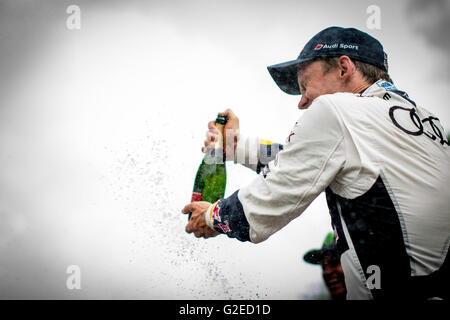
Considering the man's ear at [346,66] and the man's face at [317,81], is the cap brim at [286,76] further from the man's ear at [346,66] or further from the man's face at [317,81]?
the man's ear at [346,66]

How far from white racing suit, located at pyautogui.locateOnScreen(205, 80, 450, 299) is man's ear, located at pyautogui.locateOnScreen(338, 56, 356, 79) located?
1.38 ft

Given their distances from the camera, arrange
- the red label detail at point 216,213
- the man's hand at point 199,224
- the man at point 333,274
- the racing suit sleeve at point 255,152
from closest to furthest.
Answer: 1. the red label detail at point 216,213
2. the man's hand at point 199,224
3. the racing suit sleeve at point 255,152
4. the man at point 333,274

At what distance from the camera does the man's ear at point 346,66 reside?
1.94 metres

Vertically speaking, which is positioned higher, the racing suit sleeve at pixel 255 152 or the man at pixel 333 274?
the racing suit sleeve at pixel 255 152

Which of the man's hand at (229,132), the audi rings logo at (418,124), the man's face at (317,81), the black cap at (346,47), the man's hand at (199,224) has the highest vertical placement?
the black cap at (346,47)

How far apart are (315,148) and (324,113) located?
0.54ft

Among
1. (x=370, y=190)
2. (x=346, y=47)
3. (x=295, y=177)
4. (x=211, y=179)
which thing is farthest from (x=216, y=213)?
(x=211, y=179)

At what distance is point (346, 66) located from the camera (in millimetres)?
1947

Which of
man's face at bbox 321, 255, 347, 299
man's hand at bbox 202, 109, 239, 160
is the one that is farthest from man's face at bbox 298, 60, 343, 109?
man's face at bbox 321, 255, 347, 299

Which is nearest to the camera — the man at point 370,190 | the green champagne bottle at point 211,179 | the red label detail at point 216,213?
the man at point 370,190

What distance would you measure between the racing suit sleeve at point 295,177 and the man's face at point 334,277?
3503mm

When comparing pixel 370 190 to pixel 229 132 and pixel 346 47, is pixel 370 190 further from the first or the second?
pixel 229 132

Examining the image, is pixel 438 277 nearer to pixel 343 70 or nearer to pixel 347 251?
pixel 347 251

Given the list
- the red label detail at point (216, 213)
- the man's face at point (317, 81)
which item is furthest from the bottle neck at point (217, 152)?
the red label detail at point (216, 213)
